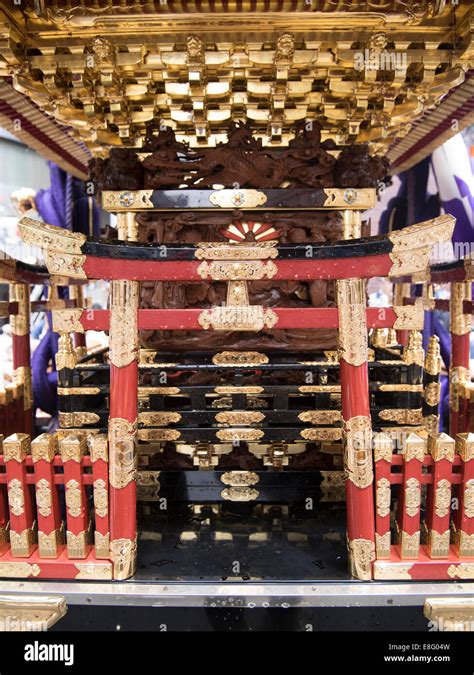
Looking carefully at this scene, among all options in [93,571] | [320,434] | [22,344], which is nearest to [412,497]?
[320,434]

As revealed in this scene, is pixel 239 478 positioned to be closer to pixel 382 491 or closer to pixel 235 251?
pixel 382 491

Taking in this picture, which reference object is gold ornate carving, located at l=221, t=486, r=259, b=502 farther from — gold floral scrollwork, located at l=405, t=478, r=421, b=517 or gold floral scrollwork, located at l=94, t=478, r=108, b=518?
gold floral scrollwork, located at l=405, t=478, r=421, b=517

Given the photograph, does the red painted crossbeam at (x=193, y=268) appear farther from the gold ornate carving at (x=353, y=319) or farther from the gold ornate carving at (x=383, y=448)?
the gold ornate carving at (x=383, y=448)

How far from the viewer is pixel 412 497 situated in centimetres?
262

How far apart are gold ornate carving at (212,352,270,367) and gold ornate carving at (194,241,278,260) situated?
1.21 m

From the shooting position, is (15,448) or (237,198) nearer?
(15,448)

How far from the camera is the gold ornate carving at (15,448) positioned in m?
2.58

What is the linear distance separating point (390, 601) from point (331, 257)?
1.89 meters

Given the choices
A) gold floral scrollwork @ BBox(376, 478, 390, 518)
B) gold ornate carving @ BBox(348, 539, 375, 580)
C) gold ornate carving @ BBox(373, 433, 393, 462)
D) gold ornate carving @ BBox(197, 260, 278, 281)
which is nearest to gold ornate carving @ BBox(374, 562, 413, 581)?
gold ornate carving @ BBox(348, 539, 375, 580)

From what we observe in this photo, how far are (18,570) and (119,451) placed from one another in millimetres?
892

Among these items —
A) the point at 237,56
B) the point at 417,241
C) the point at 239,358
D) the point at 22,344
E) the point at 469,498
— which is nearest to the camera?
the point at 417,241

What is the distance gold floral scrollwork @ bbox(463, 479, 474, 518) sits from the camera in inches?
103

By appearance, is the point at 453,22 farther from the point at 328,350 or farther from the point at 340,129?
the point at 328,350

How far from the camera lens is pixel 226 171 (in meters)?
4.08
